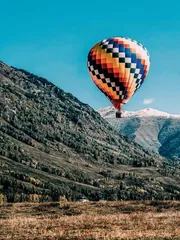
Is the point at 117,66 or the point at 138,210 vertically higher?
the point at 117,66

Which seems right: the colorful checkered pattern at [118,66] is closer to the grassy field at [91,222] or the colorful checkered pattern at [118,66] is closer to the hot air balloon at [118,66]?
the hot air balloon at [118,66]

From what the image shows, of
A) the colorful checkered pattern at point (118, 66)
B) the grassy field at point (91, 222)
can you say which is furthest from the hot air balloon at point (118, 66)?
the grassy field at point (91, 222)

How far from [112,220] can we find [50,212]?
556 inches

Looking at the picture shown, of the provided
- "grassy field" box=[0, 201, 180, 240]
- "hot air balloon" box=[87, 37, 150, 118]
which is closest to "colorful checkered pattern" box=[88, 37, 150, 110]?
"hot air balloon" box=[87, 37, 150, 118]

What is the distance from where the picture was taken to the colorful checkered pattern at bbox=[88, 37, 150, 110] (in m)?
83.0

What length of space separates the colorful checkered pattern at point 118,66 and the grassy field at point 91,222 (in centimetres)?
3098

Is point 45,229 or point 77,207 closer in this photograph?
point 45,229

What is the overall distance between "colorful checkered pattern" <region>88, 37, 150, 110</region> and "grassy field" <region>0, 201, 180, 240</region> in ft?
102

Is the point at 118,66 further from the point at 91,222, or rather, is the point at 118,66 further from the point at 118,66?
the point at 91,222

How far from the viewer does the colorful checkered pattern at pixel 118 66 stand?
83000mm

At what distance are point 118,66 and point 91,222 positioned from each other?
47.1 metres

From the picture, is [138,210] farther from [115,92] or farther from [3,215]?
[115,92]

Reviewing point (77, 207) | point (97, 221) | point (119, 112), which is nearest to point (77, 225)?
point (97, 221)

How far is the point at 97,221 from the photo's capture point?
42.7 metres
